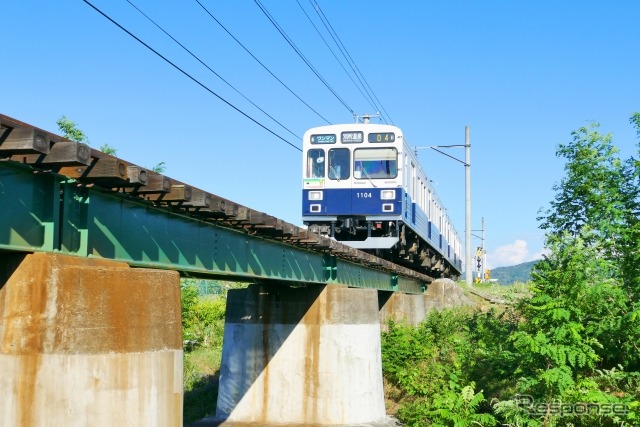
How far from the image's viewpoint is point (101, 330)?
784 centimetres

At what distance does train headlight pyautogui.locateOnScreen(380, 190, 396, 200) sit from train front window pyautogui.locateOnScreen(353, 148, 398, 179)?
461 millimetres

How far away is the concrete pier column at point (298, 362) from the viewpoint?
18.1 m

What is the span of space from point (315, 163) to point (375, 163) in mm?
1746

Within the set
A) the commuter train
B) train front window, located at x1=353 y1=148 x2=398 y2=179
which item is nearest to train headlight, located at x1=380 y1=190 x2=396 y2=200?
the commuter train

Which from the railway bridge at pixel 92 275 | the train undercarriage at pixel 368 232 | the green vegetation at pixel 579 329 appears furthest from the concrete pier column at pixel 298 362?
the railway bridge at pixel 92 275

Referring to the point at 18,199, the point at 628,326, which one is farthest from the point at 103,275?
the point at 628,326

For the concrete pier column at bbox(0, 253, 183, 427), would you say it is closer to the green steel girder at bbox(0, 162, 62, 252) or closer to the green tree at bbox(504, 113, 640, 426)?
the green steel girder at bbox(0, 162, 62, 252)

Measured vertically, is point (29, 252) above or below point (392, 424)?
above

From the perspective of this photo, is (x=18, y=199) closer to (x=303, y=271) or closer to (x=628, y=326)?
(x=303, y=271)

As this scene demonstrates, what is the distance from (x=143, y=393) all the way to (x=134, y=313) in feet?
2.70

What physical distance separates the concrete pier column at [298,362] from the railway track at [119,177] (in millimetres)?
4560

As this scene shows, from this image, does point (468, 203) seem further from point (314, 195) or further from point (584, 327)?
point (584, 327)

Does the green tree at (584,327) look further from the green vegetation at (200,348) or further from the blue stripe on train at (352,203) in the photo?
the green vegetation at (200,348)

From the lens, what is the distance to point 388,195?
2230 cm
